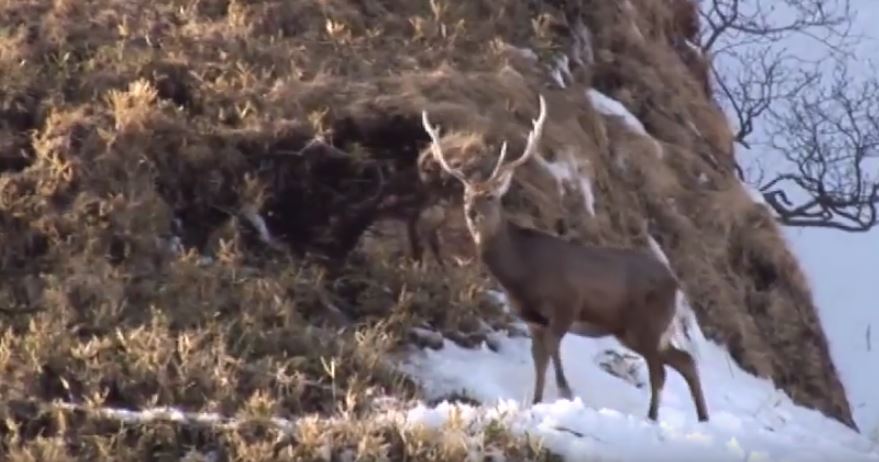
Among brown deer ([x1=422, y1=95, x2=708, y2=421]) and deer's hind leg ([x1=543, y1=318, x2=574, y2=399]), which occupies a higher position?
brown deer ([x1=422, y1=95, x2=708, y2=421])

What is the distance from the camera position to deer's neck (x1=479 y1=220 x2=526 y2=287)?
10.1 meters

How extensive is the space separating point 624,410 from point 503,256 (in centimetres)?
113

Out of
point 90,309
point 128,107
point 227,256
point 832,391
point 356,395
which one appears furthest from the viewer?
point 832,391

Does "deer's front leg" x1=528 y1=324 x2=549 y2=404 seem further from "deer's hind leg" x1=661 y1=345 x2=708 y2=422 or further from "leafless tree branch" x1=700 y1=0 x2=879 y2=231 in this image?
"leafless tree branch" x1=700 y1=0 x2=879 y2=231

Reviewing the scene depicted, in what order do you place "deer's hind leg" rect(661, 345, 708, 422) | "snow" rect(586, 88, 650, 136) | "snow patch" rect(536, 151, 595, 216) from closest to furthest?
1. "deer's hind leg" rect(661, 345, 708, 422)
2. "snow patch" rect(536, 151, 595, 216)
3. "snow" rect(586, 88, 650, 136)

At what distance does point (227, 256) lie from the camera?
35.2 ft

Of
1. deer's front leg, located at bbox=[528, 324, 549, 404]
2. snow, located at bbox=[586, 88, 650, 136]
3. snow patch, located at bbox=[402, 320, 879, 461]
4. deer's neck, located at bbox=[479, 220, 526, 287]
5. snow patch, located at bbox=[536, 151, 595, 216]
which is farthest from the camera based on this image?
snow, located at bbox=[586, 88, 650, 136]

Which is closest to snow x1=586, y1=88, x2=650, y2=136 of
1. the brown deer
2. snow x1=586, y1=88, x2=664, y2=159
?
snow x1=586, y1=88, x2=664, y2=159

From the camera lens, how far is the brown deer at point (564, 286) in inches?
392

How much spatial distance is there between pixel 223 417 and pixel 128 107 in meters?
3.42

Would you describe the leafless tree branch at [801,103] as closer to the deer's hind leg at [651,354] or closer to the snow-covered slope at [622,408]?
the snow-covered slope at [622,408]

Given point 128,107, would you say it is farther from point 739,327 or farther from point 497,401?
point 739,327

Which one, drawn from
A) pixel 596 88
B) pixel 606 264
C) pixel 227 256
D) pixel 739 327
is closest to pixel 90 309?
pixel 227 256

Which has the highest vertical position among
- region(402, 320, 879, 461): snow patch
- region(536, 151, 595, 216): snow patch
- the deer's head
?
region(536, 151, 595, 216): snow patch
